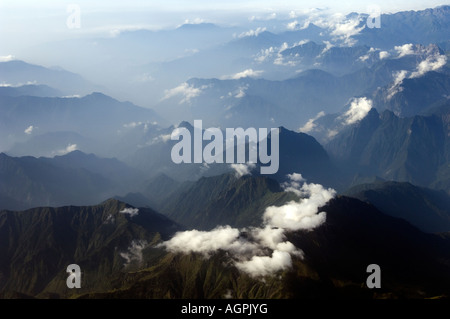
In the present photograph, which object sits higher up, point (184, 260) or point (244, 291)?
point (184, 260)

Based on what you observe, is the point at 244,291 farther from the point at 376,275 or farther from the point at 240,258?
the point at 376,275

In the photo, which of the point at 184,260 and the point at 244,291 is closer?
the point at 244,291
